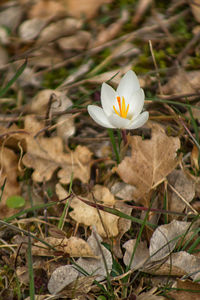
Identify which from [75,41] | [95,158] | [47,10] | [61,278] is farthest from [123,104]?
[47,10]

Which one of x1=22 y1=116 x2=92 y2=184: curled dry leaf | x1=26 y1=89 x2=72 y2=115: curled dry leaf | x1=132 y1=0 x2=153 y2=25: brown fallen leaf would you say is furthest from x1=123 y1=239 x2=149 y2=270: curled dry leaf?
x1=132 y1=0 x2=153 y2=25: brown fallen leaf

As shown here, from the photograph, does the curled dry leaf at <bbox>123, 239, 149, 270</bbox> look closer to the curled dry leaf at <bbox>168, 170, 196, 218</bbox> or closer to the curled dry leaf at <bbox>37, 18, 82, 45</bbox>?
the curled dry leaf at <bbox>168, 170, 196, 218</bbox>

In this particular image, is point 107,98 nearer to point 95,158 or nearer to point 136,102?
point 136,102

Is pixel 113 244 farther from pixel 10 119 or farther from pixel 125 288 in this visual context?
pixel 10 119

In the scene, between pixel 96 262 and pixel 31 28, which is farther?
pixel 31 28

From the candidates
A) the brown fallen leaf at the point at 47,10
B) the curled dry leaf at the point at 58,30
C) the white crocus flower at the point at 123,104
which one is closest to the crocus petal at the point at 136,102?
the white crocus flower at the point at 123,104

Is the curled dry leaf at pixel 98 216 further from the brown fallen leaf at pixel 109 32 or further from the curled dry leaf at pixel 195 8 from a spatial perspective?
the curled dry leaf at pixel 195 8
